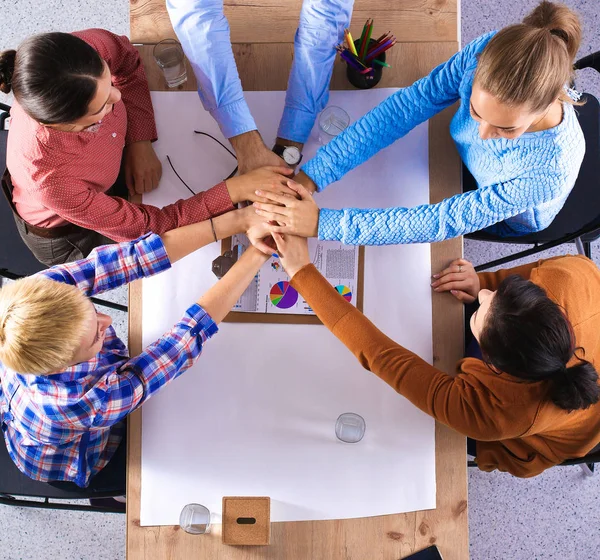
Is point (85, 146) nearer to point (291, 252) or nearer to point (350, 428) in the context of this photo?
point (291, 252)

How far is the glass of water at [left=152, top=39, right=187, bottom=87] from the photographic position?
1443 millimetres

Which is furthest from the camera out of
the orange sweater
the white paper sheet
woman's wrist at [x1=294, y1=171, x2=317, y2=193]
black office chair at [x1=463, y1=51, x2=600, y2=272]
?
black office chair at [x1=463, y1=51, x2=600, y2=272]

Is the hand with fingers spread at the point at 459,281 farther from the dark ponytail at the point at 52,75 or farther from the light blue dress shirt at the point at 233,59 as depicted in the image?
the dark ponytail at the point at 52,75

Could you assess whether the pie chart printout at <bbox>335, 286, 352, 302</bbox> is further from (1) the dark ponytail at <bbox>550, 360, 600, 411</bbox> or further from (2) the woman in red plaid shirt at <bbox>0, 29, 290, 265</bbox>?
(1) the dark ponytail at <bbox>550, 360, 600, 411</bbox>

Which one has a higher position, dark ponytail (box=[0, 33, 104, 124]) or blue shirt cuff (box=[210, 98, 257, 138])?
blue shirt cuff (box=[210, 98, 257, 138])

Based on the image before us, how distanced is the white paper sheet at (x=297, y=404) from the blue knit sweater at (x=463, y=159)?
79 mm

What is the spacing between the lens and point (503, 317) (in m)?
1.15

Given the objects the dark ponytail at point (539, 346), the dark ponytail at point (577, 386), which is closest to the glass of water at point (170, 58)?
the dark ponytail at point (539, 346)

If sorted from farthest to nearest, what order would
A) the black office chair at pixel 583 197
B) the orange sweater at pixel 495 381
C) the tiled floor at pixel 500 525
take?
the tiled floor at pixel 500 525, the black office chair at pixel 583 197, the orange sweater at pixel 495 381

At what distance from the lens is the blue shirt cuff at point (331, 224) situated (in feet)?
4.52

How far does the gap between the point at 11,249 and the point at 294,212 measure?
0.93 metres

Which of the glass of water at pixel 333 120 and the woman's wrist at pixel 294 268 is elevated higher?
the glass of water at pixel 333 120

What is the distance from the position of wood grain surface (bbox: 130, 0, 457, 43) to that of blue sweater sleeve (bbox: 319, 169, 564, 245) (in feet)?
1.54

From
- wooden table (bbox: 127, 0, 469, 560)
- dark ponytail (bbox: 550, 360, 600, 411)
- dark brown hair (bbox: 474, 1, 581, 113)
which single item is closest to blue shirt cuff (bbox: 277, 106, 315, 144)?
wooden table (bbox: 127, 0, 469, 560)
